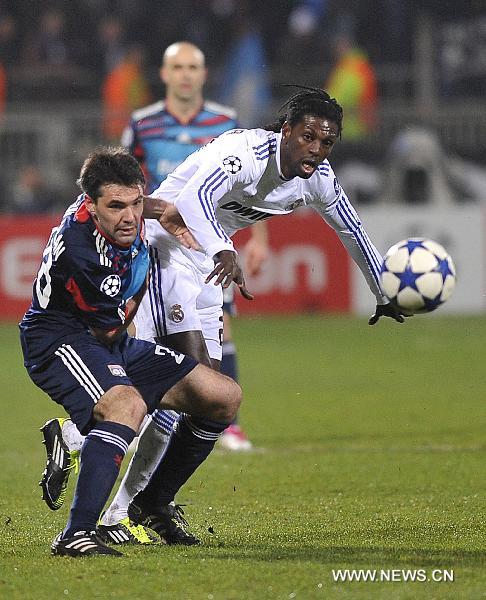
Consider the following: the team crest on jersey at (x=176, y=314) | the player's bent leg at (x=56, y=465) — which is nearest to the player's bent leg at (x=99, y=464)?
the player's bent leg at (x=56, y=465)

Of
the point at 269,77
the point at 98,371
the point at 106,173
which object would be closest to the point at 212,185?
the point at 106,173

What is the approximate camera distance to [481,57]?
55.0ft

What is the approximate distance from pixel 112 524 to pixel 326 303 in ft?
37.3

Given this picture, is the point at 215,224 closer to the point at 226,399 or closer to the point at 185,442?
the point at 226,399

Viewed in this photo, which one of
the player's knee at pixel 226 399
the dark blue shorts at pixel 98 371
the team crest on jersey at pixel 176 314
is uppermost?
the team crest on jersey at pixel 176 314

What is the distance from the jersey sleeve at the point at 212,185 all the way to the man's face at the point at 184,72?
2.56 metres

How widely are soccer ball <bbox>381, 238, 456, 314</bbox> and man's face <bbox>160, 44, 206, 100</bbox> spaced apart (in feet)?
10.4

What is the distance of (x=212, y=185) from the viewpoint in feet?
17.8

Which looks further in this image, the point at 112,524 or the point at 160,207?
the point at 160,207

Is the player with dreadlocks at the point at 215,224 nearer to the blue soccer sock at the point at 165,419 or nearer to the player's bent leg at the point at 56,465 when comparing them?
the blue soccer sock at the point at 165,419

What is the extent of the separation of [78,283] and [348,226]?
1578mm

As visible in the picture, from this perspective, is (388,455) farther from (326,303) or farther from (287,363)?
(326,303)

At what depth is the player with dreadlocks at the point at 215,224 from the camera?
534cm

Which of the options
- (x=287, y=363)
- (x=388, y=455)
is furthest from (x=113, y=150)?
(x=287, y=363)
